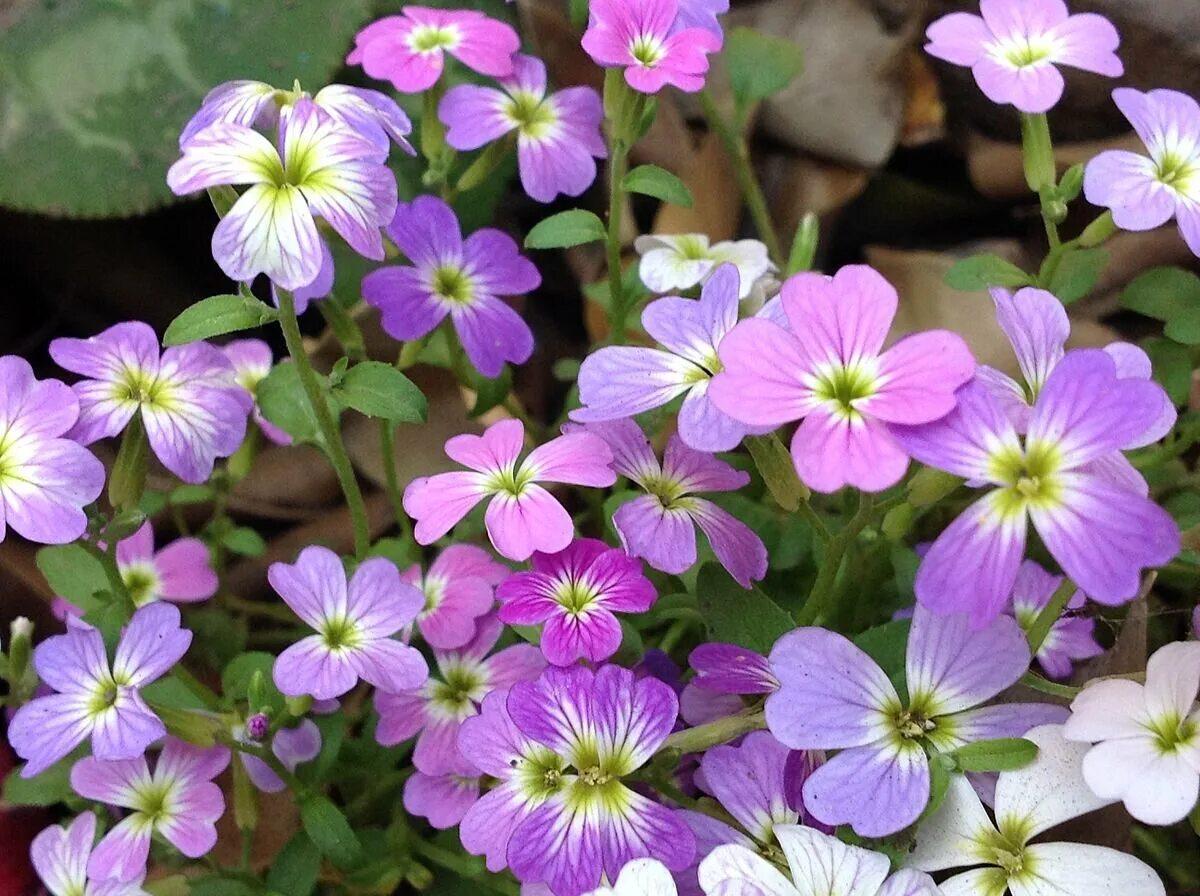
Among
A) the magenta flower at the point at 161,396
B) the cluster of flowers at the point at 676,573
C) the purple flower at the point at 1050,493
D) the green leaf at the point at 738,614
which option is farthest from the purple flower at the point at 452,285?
the purple flower at the point at 1050,493

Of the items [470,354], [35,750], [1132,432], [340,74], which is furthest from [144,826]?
[340,74]

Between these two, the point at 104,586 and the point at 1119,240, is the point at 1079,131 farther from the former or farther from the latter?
the point at 104,586

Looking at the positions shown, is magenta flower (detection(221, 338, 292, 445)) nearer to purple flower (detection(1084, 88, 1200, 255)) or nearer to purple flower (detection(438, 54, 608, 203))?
purple flower (detection(438, 54, 608, 203))

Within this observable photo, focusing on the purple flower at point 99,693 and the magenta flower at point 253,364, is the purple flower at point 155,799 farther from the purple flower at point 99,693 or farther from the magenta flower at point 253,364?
the magenta flower at point 253,364

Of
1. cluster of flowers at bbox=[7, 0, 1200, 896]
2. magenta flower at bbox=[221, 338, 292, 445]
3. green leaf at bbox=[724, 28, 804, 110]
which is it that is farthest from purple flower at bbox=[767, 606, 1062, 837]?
green leaf at bbox=[724, 28, 804, 110]

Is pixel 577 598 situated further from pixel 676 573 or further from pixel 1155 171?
pixel 1155 171

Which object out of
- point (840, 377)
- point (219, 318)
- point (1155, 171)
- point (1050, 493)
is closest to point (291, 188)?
point (219, 318)
